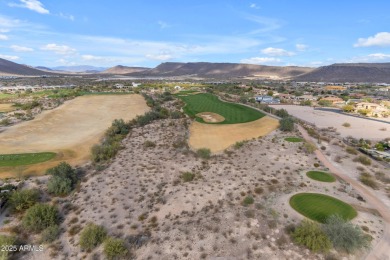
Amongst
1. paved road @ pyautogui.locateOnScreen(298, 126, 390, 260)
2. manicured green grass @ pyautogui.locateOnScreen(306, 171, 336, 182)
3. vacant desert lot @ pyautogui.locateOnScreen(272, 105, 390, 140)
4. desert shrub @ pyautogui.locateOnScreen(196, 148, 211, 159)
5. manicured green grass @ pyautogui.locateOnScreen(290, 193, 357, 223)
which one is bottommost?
vacant desert lot @ pyautogui.locateOnScreen(272, 105, 390, 140)

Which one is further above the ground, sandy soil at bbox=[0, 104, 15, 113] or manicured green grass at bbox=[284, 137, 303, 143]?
sandy soil at bbox=[0, 104, 15, 113]

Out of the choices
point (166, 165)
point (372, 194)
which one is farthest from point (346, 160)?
point (166, 165)

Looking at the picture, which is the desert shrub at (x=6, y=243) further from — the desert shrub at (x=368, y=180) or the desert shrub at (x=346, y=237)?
the desert shrub at (x=368, y=180)

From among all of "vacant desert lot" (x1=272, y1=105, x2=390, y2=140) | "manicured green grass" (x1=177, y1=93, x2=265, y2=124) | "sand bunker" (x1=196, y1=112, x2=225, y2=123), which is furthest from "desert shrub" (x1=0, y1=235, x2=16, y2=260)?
"vacant desert lot" (x1=272, y1=105, x2=390, y2=140)

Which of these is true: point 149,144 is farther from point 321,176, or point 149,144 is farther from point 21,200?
point 321,176

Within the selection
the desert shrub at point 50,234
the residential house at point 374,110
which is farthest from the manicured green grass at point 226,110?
the residential house at point 374,110

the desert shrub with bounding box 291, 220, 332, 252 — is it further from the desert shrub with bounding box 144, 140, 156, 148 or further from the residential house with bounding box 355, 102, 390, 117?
the residential house with bounding box 355, 102, 390, 117
